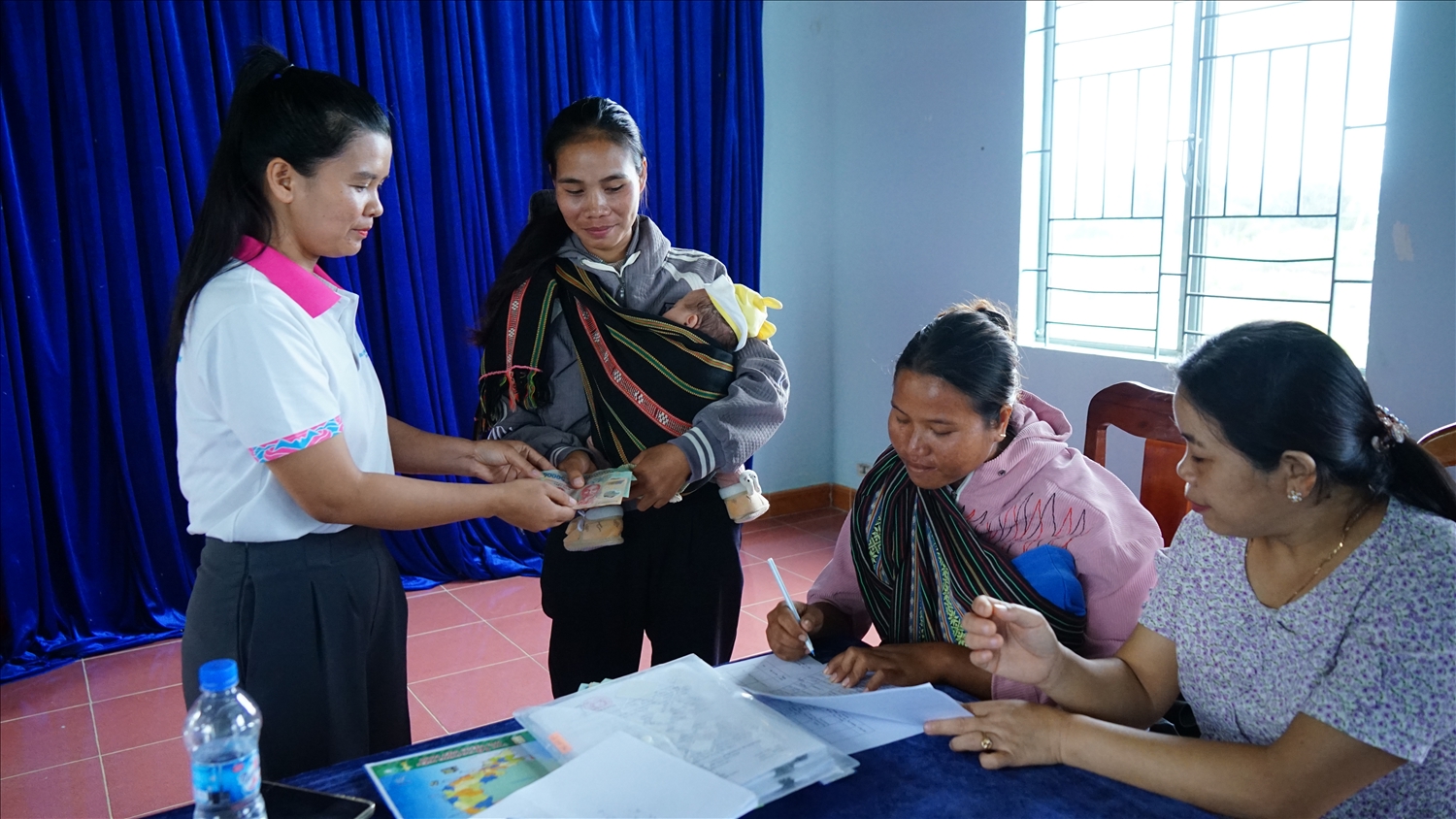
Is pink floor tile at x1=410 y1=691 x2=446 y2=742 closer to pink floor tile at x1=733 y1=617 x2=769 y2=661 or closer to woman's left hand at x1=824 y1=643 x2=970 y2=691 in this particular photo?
pink floor tile at x1=733 y1=617 x2=769 y2=661

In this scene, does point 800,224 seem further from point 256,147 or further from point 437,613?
point 256,147

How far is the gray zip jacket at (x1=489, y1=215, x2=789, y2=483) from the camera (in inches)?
75.1

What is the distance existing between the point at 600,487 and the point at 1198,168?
8.36ft

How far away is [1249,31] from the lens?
318 centimetres

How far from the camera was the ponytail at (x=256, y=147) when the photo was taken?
4.79 ft

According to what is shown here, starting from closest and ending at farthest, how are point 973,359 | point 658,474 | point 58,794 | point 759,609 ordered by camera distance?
point 973,359, point 658,474, point 58,794, point 759,609

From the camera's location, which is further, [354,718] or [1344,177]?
[1344,177]

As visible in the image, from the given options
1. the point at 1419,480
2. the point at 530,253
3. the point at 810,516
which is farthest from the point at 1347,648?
the point at 810,516

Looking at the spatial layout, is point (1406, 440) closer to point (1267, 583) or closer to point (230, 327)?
point (1267, 583)

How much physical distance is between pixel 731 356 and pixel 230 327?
3.02 feet

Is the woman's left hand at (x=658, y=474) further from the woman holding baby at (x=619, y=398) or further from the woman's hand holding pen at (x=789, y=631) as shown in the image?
the woman's hand holding pen at (x=789, y=631)

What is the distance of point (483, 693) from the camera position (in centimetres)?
302

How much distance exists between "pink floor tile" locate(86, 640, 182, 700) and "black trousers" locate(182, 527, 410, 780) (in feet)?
6.10

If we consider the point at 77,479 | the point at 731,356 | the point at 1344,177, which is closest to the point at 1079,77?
the point at 1344,177
